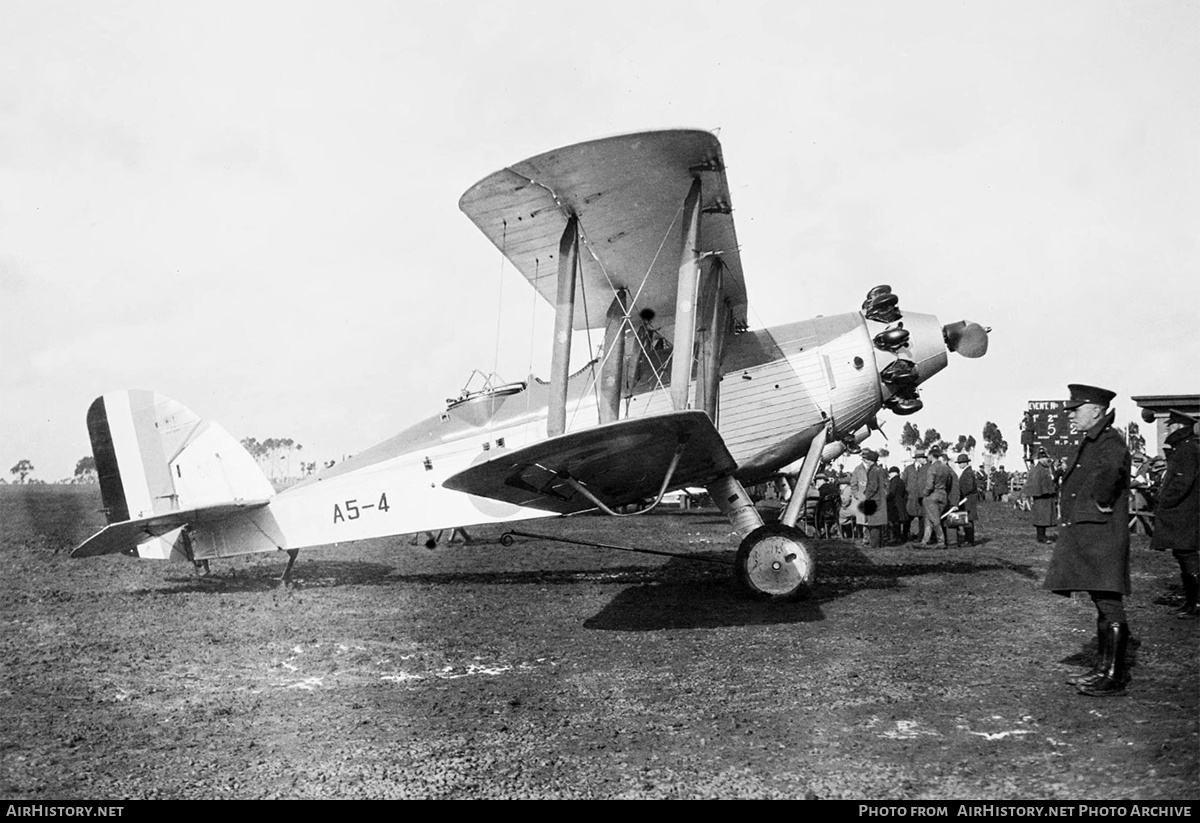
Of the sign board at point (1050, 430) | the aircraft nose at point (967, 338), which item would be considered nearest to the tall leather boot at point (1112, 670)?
the aircraft nose at point (967, 338)

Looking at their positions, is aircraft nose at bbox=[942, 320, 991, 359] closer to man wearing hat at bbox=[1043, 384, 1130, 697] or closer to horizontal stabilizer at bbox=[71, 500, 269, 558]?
man wearing hat at bbox=[1043, 384, 1130, 697]

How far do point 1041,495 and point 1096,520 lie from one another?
1162 centimetres

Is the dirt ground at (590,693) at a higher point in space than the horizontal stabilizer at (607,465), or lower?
lower

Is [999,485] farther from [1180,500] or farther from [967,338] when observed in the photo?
[1180,500]

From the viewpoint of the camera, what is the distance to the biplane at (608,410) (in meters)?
6.75

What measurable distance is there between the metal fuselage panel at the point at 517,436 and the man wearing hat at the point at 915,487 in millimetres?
6781

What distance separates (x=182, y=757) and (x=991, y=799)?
11.1ft

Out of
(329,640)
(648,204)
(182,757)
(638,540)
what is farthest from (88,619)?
(638,540)

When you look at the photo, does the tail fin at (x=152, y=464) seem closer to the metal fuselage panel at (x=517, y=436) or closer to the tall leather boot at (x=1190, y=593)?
the metal fuselage panel at (x=517, y=436)

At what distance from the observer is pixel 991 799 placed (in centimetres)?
302

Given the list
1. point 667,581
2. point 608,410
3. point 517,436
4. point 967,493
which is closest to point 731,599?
point 667,581

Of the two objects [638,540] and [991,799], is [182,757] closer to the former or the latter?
[991,799]

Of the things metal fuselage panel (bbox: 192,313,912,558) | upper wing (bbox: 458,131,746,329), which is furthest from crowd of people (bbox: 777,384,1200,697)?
upper wing (bbox: 458,131,746,329)

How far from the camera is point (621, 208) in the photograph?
23.5 feet
